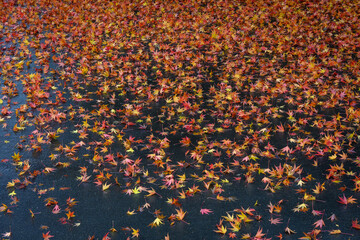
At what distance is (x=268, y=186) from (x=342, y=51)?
16.1ft

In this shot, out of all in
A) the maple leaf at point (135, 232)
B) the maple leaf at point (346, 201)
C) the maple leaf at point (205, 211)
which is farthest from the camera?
the maple leaf at point (346, 201)

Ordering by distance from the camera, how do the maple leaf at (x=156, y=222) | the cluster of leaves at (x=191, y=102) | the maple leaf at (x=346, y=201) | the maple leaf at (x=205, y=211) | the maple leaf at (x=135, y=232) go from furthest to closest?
the cluster of leaves at (x=191, y=102)
the maple leaf at (x=346, y=201)
the maple leaf at (x=205, y=211)
the maple leaf at (x=156, y=222)
the maple leaf at (x=135, y=232)

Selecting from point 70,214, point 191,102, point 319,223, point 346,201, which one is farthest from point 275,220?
point 191,102

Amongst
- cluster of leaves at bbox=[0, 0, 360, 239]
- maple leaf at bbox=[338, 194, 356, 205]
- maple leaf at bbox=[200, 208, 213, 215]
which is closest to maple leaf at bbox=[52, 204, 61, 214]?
cluster of leaves at bbox=[0, 0, 360, 239]

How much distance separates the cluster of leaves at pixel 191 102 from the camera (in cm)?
411

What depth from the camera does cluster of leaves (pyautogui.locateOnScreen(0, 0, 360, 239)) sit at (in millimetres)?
4109

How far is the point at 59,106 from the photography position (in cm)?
571

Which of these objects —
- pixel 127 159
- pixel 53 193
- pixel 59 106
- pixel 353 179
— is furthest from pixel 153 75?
pixel 353 179

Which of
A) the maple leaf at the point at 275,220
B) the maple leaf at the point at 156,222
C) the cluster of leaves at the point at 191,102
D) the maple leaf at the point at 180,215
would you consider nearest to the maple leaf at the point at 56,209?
the cluster of leaves at the point at 191,102

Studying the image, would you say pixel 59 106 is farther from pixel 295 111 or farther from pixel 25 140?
pixel 295 111

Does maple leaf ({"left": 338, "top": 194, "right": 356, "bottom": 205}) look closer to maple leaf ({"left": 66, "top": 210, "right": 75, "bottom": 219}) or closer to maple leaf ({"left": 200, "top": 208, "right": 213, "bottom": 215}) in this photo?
maple leaf ({"left": 200, "top": 208, "right": 213, "bottom": 215})

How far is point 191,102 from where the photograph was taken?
584cm

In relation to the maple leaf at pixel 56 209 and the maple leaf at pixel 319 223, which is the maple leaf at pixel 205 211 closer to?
the maple leaf at pixel 319 223

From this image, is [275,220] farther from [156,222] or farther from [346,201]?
[156,222]
